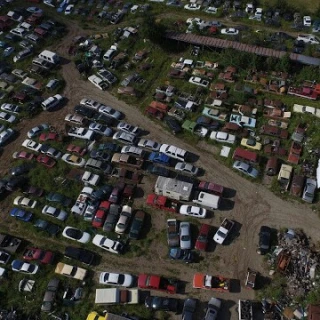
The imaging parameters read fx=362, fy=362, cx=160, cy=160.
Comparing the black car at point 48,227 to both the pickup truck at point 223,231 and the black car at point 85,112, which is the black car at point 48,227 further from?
the pickup truck at point 223,231

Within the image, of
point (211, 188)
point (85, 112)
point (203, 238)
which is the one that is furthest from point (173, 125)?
point (203, 238)

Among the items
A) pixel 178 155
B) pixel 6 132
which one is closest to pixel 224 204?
pixel 178 155

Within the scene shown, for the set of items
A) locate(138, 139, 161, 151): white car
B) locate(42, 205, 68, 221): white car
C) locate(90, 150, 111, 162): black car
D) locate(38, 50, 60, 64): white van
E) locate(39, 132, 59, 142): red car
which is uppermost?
locate(38, 50, 60, 64): white van

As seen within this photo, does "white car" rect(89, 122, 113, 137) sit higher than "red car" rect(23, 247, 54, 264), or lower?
higher

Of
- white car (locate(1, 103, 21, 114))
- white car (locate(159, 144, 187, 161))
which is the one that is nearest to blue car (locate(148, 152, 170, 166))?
white car (locate(159, 144, 187, 161))

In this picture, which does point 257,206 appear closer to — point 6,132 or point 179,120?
point 179,120

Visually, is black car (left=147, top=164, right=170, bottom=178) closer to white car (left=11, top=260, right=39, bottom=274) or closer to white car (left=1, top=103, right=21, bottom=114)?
white car (left=11, top=260, right=39, bottom=274)
